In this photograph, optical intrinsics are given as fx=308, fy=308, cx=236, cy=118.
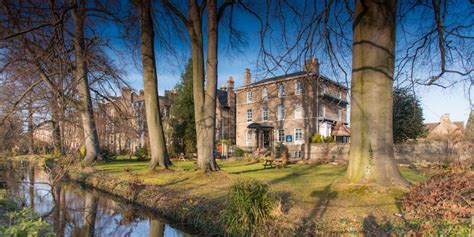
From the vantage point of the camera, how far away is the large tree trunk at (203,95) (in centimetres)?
1273

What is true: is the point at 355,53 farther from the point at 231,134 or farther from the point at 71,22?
the point at 231,134

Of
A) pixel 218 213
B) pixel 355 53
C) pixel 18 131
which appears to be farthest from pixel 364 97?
pixel 18 131

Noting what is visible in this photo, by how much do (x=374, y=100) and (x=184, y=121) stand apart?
88.3 ft

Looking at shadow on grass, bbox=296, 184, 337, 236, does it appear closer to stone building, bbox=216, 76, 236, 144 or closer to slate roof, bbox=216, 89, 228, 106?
stone building, bbox=216, 76, 236, 144

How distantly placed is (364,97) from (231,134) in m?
34.6

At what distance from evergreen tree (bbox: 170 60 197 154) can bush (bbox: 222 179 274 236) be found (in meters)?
25.4

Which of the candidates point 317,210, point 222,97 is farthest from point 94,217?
point 222,97

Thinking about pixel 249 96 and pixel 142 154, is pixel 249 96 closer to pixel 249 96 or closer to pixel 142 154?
pixel 249 96

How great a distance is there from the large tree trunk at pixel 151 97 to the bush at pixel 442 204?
10.6m

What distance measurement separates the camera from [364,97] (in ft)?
27.3

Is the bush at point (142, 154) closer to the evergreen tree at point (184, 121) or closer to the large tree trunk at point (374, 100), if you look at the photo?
the evergreen tree at point (184, 121)

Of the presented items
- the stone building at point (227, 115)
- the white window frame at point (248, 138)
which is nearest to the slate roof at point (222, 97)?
the stone building at point (227, 115)

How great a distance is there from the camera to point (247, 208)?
670 centimetres

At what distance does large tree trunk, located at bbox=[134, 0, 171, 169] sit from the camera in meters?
14.5
